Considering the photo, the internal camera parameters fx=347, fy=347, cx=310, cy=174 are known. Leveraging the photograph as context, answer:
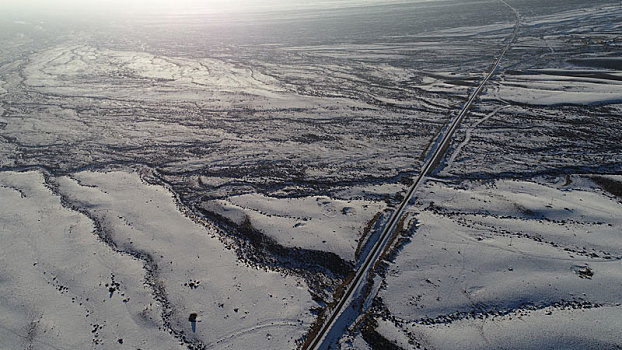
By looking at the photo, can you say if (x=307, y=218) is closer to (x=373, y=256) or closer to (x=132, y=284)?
(x=373, y=256)

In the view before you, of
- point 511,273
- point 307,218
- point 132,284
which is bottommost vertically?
point 132,284

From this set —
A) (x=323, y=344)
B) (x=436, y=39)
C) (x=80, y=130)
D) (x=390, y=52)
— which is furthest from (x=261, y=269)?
(x=436, y=39)

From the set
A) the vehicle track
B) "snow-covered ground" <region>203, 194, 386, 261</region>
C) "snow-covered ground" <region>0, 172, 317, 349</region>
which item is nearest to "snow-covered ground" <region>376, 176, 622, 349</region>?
the vehicle track

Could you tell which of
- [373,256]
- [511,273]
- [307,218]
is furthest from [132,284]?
[511,273]

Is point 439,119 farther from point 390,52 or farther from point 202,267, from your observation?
point 390,52

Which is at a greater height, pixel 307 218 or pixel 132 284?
pixel 307 218

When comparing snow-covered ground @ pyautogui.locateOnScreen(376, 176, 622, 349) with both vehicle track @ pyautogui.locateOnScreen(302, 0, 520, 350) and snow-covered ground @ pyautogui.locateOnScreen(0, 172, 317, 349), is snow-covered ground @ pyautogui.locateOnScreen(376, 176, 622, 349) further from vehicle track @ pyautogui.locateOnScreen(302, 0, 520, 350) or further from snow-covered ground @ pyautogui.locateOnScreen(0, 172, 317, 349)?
snow-covered ground @ pyautogui.locateOnScreen(0, 172, 317, 349)

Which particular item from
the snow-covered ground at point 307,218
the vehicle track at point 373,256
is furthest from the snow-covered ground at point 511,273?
the snow-covered ground at point 307,218

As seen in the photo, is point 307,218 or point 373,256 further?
point 307,218

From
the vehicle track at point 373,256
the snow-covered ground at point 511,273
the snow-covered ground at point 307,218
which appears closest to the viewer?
the snow-covered ground at point 511,273

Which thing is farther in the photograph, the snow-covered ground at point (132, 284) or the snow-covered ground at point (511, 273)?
the snow-covered ground at point (132, 284)

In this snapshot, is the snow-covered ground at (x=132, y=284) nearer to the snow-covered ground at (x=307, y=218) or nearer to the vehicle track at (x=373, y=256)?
the vehicle track at (x=373, y=256)

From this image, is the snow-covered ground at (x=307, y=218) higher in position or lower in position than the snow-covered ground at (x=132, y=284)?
higher
